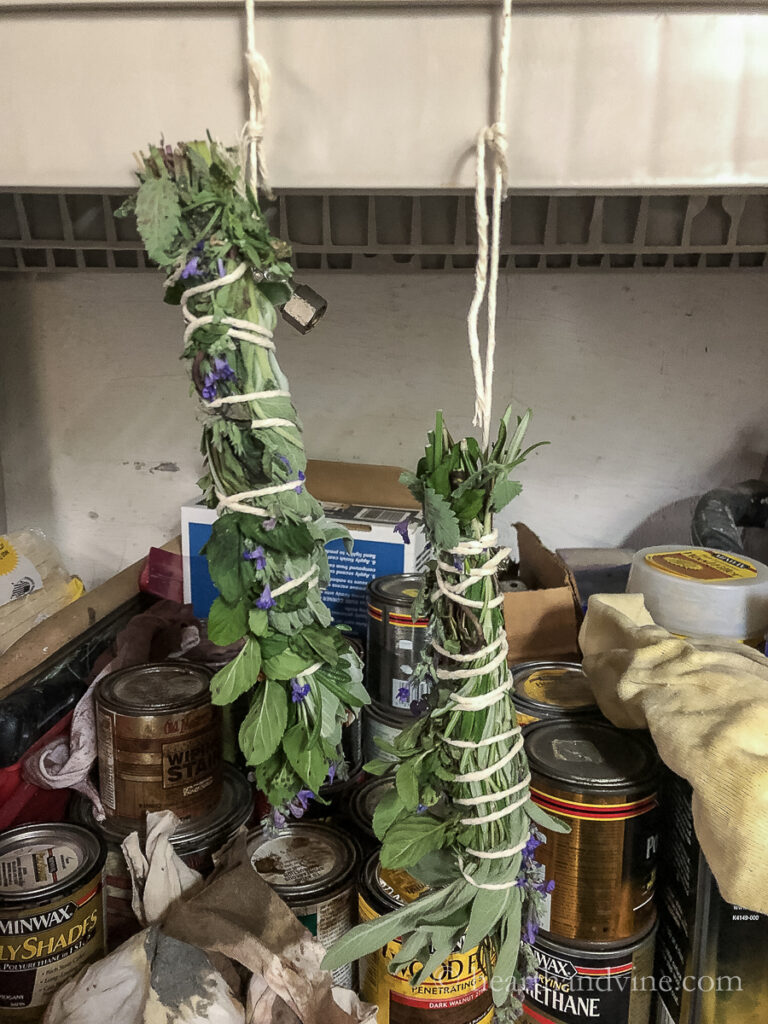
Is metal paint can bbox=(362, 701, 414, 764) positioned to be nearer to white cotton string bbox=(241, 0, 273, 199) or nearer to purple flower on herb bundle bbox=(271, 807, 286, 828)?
purple flower on herb bundle bbox=(271, 807, 286, 828)

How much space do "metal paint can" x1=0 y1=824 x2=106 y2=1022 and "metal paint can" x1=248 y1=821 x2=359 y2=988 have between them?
136mm

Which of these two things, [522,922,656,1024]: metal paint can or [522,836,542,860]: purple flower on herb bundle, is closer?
[522,836,542,860]: purple flower on herb bundle

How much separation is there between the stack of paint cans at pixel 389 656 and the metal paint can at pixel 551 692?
103mm

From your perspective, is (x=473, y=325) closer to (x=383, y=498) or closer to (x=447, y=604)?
(x=447, y=604)

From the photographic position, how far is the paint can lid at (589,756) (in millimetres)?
600

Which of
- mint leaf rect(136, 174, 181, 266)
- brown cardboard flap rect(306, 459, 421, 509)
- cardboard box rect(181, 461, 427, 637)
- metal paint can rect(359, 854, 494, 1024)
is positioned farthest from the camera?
brown cardboard flap rect(306, 459, 421, 509)

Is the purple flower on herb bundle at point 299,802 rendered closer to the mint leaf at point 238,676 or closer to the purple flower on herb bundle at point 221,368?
the mint leaf at point 238,676

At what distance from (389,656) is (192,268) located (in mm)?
502

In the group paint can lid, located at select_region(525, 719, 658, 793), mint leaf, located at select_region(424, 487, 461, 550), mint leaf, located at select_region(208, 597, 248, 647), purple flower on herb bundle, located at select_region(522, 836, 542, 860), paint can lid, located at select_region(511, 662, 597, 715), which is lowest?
paint can lid, located at select_region(511, 662, 597, 715)

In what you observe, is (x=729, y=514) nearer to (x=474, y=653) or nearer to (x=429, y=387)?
(x=429, y=387)

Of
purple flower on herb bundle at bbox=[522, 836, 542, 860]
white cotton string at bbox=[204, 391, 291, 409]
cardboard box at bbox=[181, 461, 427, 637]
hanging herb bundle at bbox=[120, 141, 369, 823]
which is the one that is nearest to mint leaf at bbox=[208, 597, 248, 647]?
hanging herb bundle at bbox=[120, 141, 369, 823]

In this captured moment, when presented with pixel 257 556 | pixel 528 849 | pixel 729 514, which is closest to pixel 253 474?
pixel 257 556

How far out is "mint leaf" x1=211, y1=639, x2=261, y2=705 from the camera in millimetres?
435

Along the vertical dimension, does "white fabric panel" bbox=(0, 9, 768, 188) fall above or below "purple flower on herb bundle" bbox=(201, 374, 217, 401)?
above
